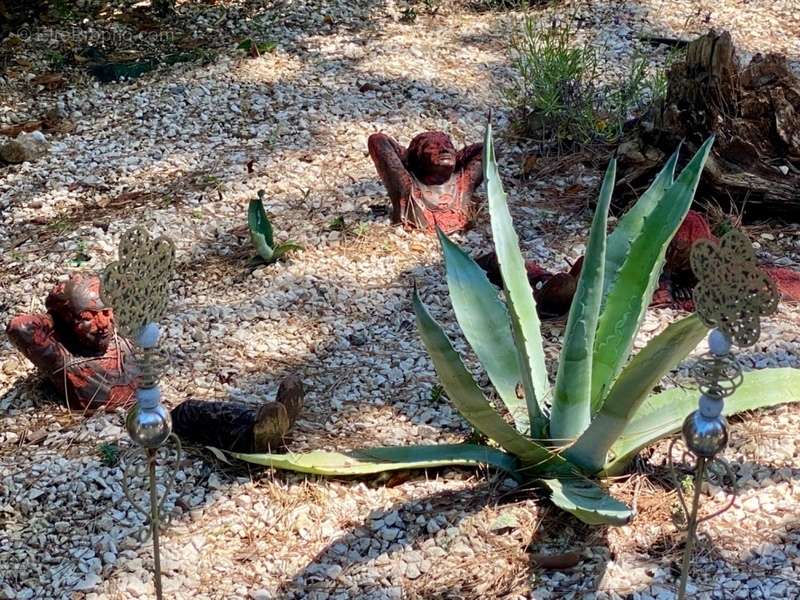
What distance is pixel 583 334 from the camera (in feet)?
8.34

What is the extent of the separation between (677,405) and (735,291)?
93cm

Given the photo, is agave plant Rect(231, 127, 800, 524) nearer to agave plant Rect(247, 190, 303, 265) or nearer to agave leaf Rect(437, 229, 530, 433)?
agave leaf Rect(437, 229, 530, 433)

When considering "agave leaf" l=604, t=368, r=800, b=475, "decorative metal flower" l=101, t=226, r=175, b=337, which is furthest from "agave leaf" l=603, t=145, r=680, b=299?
"decorative metal flower" l=101, t=226, r=175, b=337

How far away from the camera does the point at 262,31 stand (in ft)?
19.8

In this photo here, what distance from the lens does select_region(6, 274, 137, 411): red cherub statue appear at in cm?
313

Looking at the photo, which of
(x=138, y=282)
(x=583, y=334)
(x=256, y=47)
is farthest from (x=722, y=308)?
(x=256, y=47)

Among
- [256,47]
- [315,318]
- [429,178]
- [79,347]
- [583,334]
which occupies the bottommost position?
[315,318]

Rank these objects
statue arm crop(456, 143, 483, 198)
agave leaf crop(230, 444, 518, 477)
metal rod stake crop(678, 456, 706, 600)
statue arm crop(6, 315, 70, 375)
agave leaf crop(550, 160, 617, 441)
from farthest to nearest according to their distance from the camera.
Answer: statue arm crop(456, 143, 483, 198) < statue arm crop(6, 315, 70, 375) < agave leaf crop(230, 444, 518, 477) < agave leaf crop(550, 160, 617, 441) < metal rod stake crop(678, 456, 706, 600)

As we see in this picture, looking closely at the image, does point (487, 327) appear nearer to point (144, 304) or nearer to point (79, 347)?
point (144, 304)

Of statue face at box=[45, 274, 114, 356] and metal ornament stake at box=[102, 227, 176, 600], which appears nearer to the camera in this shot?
metal ornament stake at box=[102, 227, 176, 600]

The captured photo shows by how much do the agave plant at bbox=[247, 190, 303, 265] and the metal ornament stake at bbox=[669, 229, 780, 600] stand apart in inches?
87.4

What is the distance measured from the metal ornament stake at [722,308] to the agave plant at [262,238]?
222cm

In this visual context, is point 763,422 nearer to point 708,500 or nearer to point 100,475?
point 708,500

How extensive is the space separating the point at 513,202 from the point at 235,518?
2.11 meters
